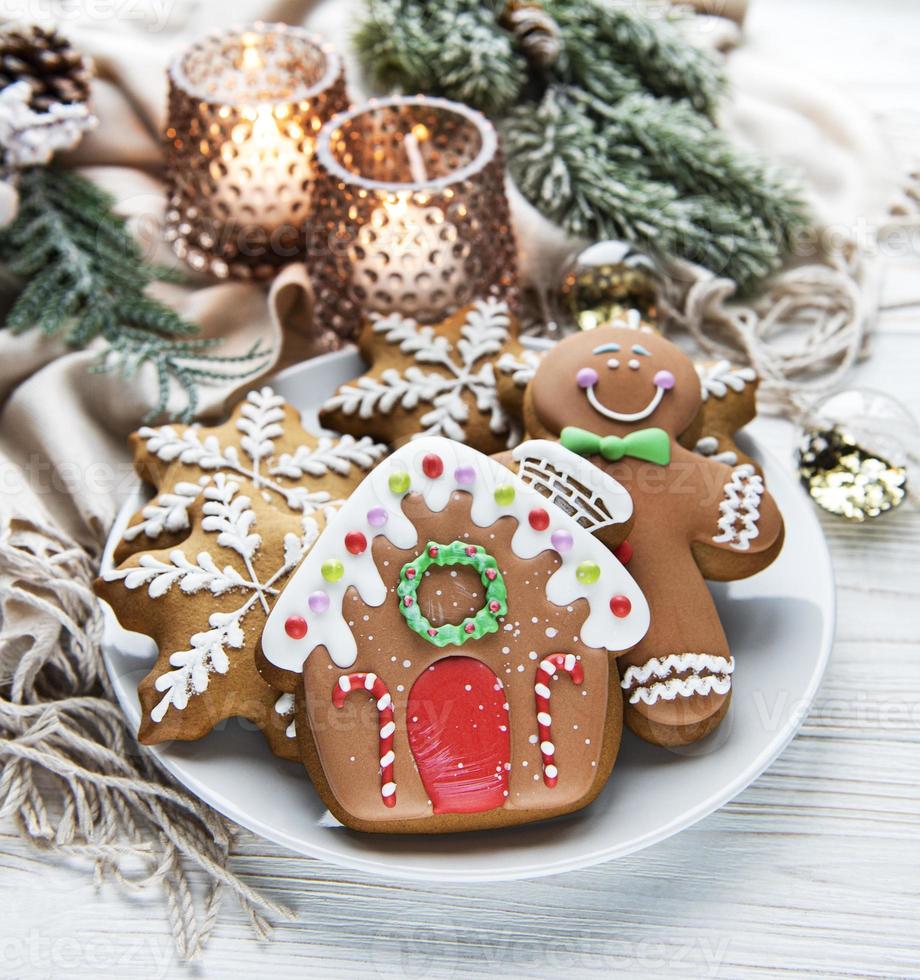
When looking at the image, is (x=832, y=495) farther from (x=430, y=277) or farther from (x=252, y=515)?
(x=252, y=515)

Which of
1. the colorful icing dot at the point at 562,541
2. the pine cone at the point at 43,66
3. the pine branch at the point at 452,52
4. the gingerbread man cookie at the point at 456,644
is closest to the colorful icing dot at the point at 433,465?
the gingerbread man cookie at the point at 456,644

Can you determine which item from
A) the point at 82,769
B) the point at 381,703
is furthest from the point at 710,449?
the point at 82,769

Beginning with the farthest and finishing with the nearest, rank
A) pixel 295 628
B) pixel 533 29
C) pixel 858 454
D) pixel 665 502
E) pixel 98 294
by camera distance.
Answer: pixel 533 29
pixel 98 294
pixel 858 454
pixel 665 502
pixel 295 628

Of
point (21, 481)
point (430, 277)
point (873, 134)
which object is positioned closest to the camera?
point (21, 481)

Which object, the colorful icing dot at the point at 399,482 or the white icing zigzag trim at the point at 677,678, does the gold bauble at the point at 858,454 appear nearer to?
the white icing zigzag trim at the point at 677,678

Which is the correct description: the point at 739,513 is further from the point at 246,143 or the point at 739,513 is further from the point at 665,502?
the point at 246,143

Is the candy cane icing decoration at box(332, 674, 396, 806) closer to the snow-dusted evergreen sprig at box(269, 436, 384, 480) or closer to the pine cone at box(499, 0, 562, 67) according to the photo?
the snow-dusted evergreen sprig at box(269, 436, 384, 480)

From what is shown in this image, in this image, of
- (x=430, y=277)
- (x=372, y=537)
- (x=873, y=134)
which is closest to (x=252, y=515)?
(x=372, y=537)
